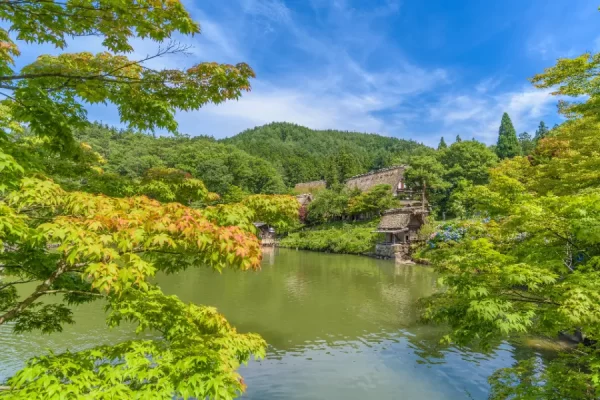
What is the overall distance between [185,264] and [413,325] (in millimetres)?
10079

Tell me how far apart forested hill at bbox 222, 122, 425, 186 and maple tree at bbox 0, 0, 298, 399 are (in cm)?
4751

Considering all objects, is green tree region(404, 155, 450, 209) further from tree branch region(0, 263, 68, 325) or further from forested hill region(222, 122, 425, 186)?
tree branch region(0, 263, 68, 325)

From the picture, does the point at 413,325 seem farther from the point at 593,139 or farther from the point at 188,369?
the point at 188,369

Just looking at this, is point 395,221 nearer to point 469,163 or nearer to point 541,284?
point 469,163

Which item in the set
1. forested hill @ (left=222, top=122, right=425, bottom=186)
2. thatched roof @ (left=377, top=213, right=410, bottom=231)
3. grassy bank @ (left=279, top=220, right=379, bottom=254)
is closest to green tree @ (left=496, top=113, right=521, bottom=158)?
forested hill @ (left=222, top=122, right=425, bottom=186)

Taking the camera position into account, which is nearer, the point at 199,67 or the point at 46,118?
the point at 46,118

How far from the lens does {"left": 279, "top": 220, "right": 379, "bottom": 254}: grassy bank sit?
32625 millimetres

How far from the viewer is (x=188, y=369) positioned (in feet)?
9.83

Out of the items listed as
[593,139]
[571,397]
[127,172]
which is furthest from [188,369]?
[127,172]

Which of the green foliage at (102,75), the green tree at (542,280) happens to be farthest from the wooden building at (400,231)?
the green foliage at (102,75)

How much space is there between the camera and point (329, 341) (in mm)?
10375

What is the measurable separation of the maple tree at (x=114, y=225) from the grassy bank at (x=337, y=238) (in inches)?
1116

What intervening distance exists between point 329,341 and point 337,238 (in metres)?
24.7

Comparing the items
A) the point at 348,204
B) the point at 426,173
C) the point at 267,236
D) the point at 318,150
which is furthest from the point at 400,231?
the point at 318,150
